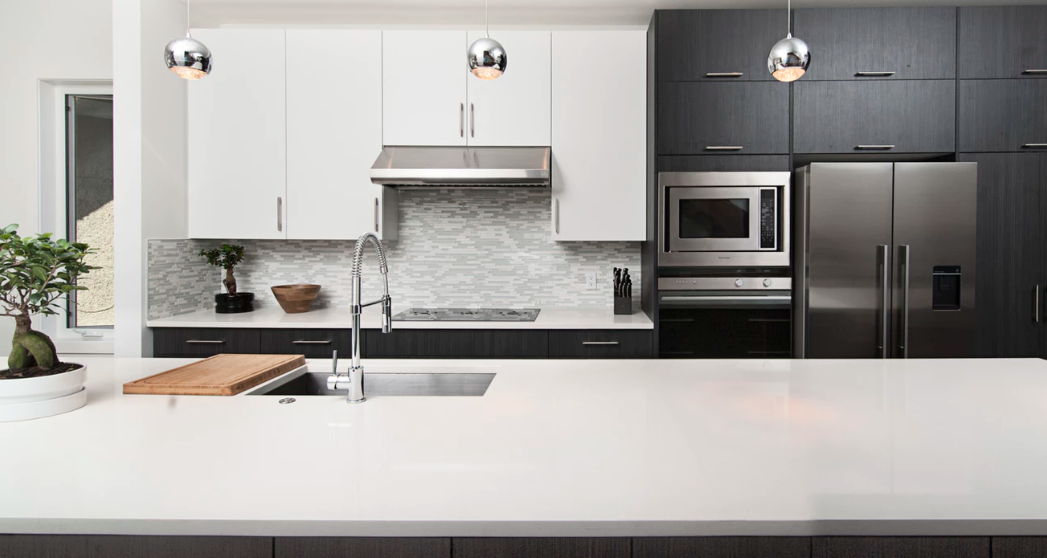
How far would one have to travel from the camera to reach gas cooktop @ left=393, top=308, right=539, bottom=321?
3.39 meters

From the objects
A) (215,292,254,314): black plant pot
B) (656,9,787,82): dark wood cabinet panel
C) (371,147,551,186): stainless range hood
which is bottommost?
(215,292,254,314): black plant pot

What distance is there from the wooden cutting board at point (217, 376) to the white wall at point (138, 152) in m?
1.50

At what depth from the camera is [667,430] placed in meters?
1.35

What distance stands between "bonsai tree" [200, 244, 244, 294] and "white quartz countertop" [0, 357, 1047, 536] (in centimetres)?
191

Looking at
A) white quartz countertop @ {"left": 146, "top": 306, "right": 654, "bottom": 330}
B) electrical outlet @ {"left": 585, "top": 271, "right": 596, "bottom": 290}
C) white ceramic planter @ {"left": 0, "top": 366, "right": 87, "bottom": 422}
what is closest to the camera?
white ceramic planter @ {"left": 0, "top": 366, "right": 87, "bottom": 422}

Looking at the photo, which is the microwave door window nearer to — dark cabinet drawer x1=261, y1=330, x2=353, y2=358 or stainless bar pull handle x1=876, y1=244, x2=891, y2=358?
stainless bar pull handle x1=876, y1=244, x2=891, y2=358

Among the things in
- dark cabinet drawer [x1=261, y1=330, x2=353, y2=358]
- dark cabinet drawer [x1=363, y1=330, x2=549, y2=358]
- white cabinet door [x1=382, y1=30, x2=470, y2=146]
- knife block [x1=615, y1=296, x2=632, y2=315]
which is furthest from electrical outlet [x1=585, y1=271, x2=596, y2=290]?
dark cabinet drawer [x1=261, y1=330, x2=353, y2=358]

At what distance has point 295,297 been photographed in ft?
11.7

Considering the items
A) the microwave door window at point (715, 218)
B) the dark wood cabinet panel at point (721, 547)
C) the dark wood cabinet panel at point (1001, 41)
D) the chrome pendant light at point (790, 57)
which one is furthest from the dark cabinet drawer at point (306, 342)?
the dark wood cabinet panel at point (1001, 41)

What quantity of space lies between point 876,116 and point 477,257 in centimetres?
227

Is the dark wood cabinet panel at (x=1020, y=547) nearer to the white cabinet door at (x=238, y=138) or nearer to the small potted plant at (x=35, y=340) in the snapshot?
the small potted plant at (x=35, y=340)

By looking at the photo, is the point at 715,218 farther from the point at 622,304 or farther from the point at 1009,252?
the point at 1009,252

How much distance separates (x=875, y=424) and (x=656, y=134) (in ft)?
7.13

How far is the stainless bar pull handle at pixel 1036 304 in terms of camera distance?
327cm
